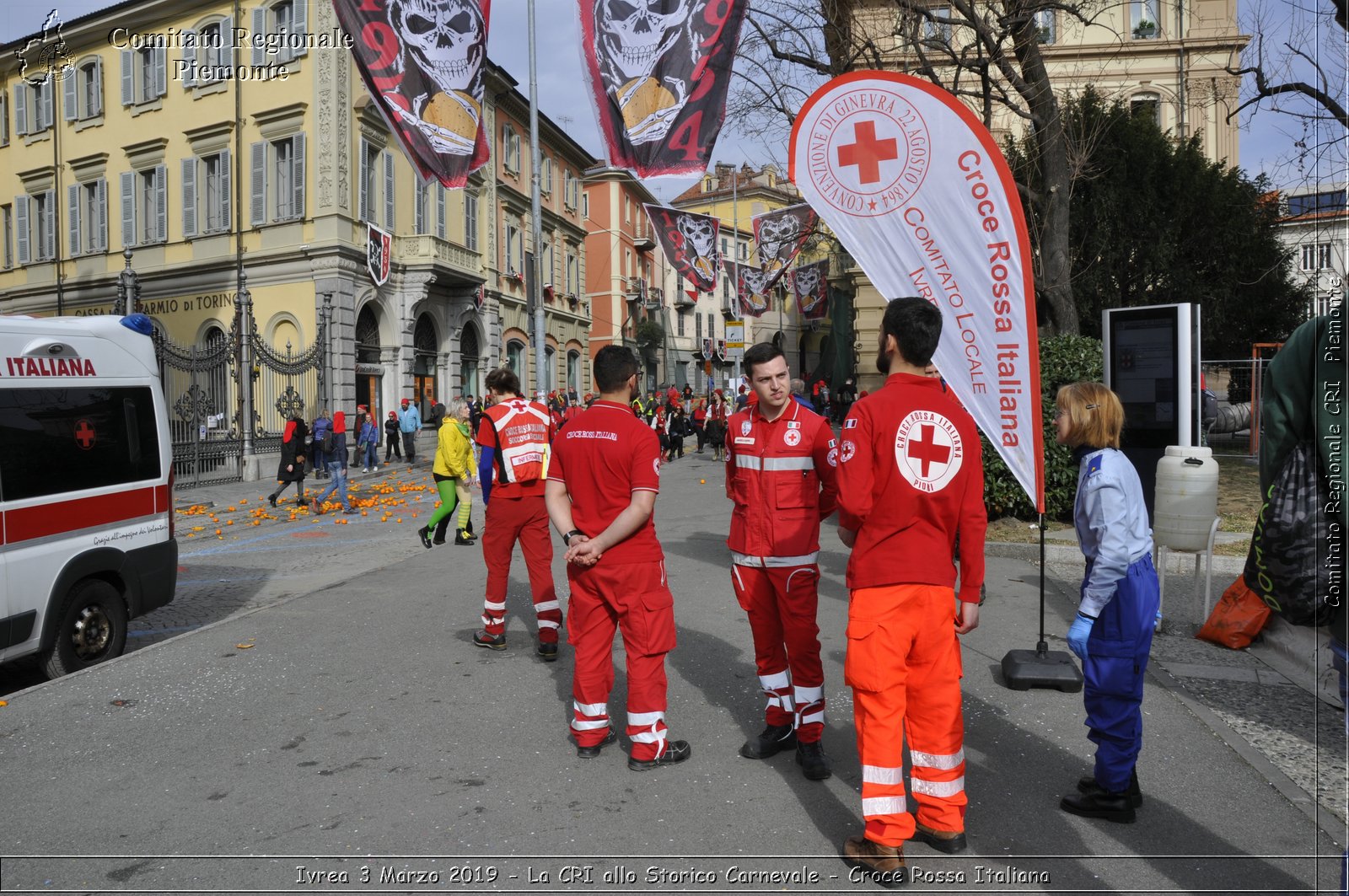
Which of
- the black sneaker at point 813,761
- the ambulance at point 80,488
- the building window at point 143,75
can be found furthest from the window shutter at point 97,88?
the black sneaker at point 813,761

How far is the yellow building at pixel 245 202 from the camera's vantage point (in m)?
25.7

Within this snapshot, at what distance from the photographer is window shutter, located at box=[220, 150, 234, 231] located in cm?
2714

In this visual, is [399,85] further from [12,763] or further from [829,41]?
[829,41]

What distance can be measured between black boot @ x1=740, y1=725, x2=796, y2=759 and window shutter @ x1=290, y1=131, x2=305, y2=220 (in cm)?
2553

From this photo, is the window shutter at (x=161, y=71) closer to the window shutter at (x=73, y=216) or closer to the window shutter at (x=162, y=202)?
the window shutter at (x=162, y=202)

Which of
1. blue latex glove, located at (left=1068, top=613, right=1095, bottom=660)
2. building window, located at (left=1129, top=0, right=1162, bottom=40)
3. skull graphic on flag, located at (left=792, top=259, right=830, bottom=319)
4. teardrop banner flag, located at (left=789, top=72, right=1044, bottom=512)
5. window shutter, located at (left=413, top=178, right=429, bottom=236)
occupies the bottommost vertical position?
blue latex glove, located at (left=1068, top=613, right=1095, bottom=660)

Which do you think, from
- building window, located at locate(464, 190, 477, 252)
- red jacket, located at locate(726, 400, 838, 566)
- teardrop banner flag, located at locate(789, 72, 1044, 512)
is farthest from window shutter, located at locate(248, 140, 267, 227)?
red jacket, located at locate(726, 400, 838, 566)

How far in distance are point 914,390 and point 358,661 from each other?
4.41 metres

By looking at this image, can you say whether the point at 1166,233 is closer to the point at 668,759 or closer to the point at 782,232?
the point at 782,232

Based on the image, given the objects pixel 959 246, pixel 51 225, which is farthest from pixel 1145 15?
pixel 51 225

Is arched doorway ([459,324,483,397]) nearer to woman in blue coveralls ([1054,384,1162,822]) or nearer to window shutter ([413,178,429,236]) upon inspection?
window shutter ([413,178,429,236])

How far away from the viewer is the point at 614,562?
429cm

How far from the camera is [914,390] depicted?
3342mm

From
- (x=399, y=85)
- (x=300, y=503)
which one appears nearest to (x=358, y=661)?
(x=399, y=85)
